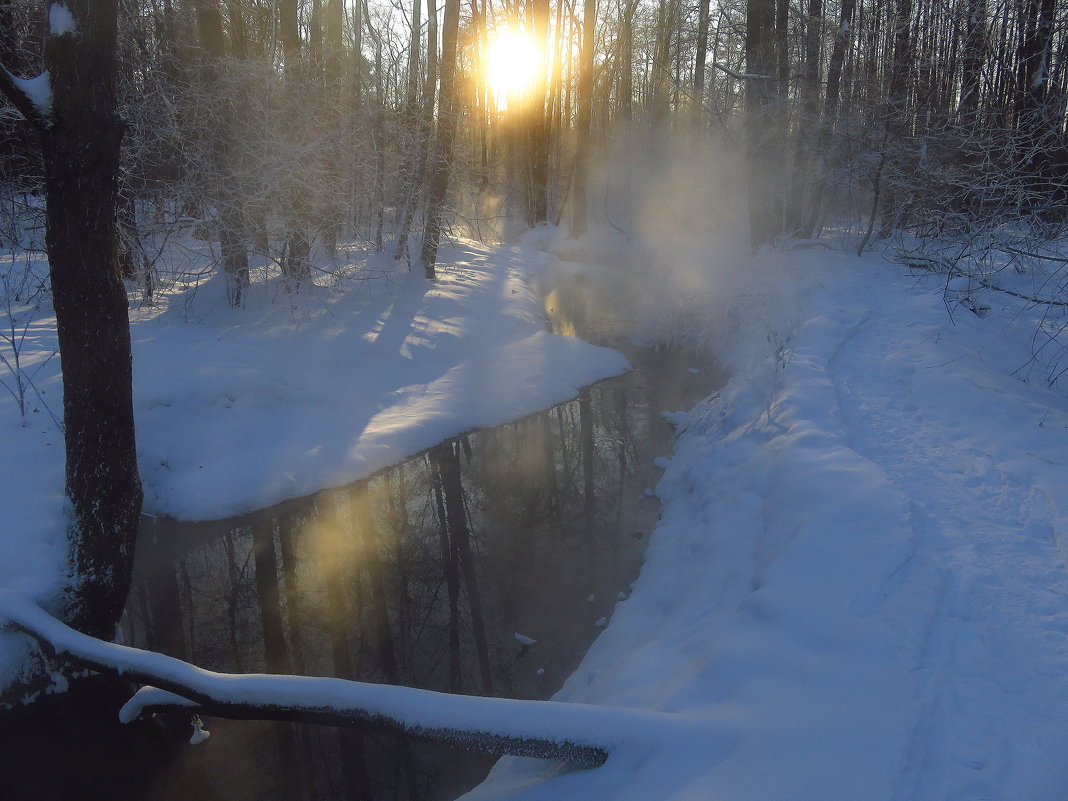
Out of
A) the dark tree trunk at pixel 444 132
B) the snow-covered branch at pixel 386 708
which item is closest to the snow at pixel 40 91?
the snow-covered branch at pixel 386 708

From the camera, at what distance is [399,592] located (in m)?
5.72

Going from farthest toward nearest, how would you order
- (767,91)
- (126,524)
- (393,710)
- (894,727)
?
(767,91) → (126,524) → (393,710) → (894,727)

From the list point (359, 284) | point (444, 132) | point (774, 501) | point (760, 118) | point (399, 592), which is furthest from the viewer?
point (760, 118)

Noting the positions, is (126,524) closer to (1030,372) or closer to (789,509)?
(789,509)

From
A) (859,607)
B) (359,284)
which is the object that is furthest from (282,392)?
(859,607)

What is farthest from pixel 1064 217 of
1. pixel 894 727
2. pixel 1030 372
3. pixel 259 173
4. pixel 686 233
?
pixel 686 233

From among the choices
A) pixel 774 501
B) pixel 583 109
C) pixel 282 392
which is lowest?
pixel 774 501

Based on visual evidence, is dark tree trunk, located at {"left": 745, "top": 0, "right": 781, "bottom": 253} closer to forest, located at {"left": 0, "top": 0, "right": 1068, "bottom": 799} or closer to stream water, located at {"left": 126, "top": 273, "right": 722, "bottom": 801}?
forest, located at {"left": 0, "top": 0, "right": 1068, "bottom": 799}

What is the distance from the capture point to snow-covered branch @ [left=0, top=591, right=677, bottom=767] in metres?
2.98

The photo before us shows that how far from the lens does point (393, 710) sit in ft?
10.6

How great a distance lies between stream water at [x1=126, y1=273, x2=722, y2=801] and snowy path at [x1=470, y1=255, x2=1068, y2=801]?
0.45 metres

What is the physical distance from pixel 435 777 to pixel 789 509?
9.83 ft

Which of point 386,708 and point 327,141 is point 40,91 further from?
point 327,141

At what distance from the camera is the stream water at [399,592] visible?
4102mm
